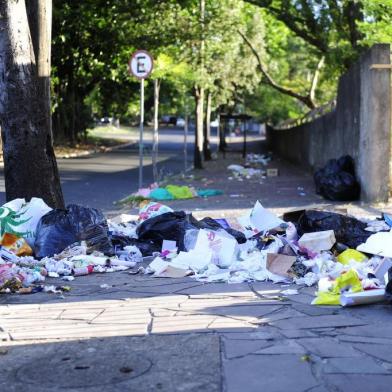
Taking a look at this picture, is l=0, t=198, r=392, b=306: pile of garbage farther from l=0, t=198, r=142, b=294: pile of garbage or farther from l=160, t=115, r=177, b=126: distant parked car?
l=160, t=115, r=177, b=126: distant parked car

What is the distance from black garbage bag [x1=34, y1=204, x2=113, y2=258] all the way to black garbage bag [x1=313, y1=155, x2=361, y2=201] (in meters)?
5.89

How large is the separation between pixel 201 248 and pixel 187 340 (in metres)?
2.83

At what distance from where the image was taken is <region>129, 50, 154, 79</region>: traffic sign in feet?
44.9

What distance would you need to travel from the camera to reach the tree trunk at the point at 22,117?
27.3 feet

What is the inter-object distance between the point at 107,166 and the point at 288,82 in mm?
25326

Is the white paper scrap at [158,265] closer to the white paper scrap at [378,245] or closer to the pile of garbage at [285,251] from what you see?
the pile of garbage at [285,251]

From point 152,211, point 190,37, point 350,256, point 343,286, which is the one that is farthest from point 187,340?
point 190,37

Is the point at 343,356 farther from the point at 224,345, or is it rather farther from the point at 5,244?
the point at 5,244

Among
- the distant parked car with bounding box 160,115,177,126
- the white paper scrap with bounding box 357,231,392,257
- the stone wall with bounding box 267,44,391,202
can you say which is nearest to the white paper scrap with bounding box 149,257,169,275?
the white paper scrap with bounding box 357,231,392,257

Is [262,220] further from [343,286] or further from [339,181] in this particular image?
[339,181]

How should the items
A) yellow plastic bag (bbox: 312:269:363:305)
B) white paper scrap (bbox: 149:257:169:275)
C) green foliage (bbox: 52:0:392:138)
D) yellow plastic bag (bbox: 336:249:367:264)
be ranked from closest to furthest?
yellow plastic bag (bbox: 312:269:363:305) < yellow plastic bag (bbox: 336:249:367:264) < white paper scrap (bbox: 149:257:169:275) < green foliage (bbox: 52:0:392:138)

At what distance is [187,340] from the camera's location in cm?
453

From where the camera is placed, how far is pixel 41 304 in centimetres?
571

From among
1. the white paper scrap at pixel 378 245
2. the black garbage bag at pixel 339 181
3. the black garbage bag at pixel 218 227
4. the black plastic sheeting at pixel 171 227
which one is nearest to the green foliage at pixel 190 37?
the black garbage bag at pixel 339 181
